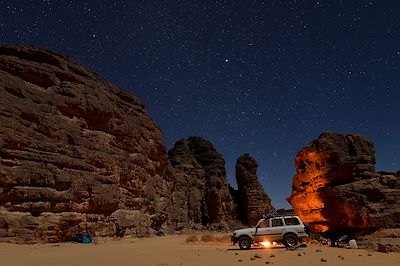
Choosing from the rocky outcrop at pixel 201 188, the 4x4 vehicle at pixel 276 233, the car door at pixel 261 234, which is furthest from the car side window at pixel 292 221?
the rocky outcrop at pixel 201 188

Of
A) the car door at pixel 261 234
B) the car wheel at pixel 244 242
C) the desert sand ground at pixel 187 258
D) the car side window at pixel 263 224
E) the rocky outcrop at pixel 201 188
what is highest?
the rocky outcrop at pixel 201 188

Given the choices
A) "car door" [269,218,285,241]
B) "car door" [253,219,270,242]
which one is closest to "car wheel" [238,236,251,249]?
"car door" [253,219,270,242]

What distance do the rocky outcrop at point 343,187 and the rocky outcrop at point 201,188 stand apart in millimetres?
36729

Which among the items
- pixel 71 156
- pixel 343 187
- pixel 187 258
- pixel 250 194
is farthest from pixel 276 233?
pixel 250 194

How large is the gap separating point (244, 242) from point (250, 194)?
67.9m

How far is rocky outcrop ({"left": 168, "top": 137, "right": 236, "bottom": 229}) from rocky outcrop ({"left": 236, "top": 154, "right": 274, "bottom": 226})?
3.48m

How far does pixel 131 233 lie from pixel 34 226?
9206 millimetres

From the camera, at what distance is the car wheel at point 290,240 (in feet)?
54.8

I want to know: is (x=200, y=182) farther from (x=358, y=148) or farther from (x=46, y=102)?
(x=46, y=102)

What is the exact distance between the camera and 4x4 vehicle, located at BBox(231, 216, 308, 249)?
1678 cm

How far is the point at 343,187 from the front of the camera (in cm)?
3022

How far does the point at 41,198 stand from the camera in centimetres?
2070

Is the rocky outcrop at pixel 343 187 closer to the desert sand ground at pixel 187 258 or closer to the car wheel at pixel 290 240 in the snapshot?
the car wheel at pixel 290 240

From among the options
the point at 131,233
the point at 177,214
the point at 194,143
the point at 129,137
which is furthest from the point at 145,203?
the point at 194,143
